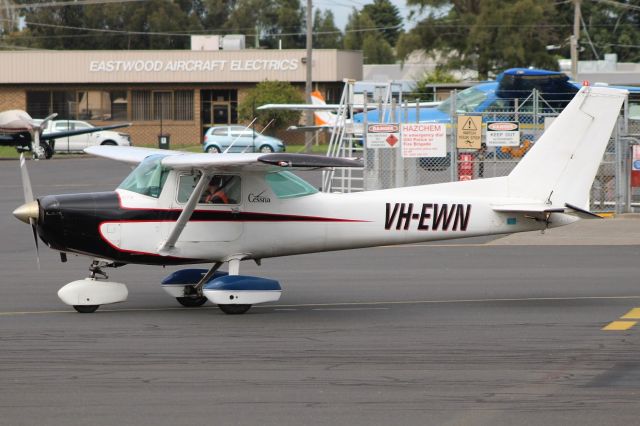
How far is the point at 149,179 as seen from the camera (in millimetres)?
11469

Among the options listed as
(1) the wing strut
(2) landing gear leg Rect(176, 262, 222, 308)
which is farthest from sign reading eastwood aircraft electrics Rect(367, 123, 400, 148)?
(1) the wing strut

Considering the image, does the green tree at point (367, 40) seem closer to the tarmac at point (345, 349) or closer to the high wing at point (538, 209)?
the tarmac at point (345, 349)

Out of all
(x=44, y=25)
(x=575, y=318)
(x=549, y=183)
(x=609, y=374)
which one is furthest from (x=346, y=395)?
(x=44, y=25)

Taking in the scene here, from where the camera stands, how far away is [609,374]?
834cm

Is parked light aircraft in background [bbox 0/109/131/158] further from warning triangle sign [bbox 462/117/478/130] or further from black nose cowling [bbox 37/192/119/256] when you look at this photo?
black nose cowling [bbox 37/192/119/256]

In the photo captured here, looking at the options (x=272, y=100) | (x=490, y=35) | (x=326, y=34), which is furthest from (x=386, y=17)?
(x=272, y=100)

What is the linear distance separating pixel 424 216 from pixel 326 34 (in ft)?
368

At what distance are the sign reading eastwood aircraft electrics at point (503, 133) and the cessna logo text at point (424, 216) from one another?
11.0 meters

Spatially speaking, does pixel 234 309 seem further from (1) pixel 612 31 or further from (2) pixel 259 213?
(1) pixel 612 31

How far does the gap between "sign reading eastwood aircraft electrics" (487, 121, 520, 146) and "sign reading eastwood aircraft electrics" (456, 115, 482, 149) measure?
1.09 feet

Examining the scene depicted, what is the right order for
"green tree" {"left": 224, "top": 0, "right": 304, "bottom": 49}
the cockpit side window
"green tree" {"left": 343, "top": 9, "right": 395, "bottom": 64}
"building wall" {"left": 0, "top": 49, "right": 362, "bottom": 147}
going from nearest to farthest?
the cockpit side window < "building wall" {"left": 0, "top": 49, "right": 362, "bottom": 147} < "green tree" {"left": 343, "top": 9, "right": 395, "bottom": 64} < "green tree" {"left": 224, "top": 0, "right": 304, "bottom": 49}

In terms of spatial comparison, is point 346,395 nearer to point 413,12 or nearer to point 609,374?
point 609,374

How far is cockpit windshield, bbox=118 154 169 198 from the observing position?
1143cm

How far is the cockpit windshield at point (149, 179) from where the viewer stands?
1143cm
